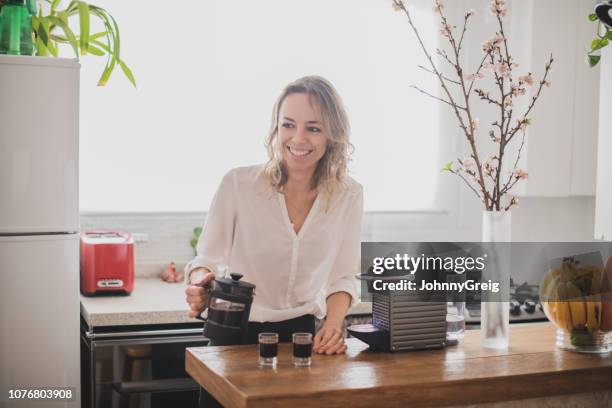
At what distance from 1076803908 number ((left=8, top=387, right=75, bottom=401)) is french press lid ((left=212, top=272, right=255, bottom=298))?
1.15m

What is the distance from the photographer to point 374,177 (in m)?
4.27

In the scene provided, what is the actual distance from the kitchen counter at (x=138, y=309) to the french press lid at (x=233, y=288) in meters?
1.05

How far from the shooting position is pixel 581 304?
2.23 m

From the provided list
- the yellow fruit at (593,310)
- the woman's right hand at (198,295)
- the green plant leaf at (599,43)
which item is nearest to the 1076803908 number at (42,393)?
the woman's right hand at (198,295)

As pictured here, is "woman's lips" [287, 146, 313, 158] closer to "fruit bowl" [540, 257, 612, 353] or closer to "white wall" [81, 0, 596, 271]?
"fruit bowl" [540, 257, 612, 353]

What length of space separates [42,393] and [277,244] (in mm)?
1107

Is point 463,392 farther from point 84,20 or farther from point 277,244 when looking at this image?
point 84,20

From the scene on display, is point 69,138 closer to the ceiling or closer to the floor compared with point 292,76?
closer to the floor

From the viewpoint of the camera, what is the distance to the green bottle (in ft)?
9.39

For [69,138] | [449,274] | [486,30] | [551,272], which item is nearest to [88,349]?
[69,138]

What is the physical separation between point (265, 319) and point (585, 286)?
0.98 meters

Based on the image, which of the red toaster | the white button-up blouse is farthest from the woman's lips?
the red toaster

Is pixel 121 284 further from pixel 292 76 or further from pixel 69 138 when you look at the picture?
pixel 292 76

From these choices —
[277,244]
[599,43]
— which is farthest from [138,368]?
[599,43]
